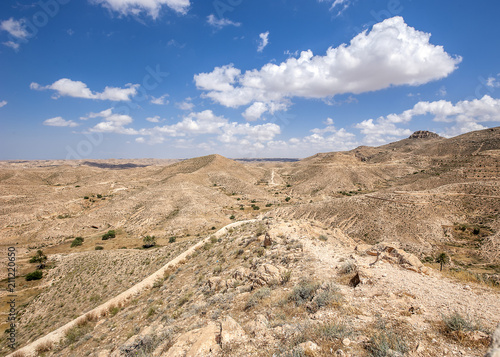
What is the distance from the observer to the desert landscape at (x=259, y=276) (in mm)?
5375

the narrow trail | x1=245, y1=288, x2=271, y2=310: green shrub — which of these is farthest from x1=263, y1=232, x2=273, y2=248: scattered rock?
the narrow trail

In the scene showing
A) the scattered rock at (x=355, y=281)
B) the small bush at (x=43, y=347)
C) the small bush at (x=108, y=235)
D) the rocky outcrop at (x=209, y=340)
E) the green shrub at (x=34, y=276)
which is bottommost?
the green shrub at (x=34, y=276)

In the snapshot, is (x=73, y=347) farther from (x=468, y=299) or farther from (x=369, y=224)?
(x=369, y=224)

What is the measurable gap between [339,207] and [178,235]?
29.9 m

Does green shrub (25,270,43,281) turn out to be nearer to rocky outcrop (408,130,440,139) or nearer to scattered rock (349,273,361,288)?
scattered rock (349,273,361,288)

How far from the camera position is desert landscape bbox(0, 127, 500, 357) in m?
5.38

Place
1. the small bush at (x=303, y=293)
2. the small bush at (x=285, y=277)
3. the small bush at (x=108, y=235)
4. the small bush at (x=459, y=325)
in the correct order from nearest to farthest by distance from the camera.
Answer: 1. the small bush at (x=459, y=325)
2. the small bush at (x=303, y=293)
3. the small bush at (x=285, y=277)
4. the small bush at (x=108, y=235)

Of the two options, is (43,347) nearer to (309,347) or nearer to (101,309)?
(101,309)

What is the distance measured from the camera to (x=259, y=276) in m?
9.18

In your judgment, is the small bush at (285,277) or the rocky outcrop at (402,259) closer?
the rocky outcrop at (402,259)

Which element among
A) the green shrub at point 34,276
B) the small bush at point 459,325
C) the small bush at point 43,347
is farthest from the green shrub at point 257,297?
the green shrub at point 34,276

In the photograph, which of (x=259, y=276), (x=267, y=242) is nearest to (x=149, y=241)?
(x=267, y=242)

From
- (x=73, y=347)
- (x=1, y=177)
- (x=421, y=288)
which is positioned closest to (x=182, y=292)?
(x=73, y=347)

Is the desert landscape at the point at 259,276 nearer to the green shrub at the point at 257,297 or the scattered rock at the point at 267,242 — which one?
the green shrub at the point at 257,297
